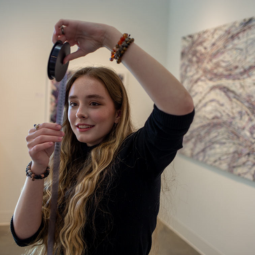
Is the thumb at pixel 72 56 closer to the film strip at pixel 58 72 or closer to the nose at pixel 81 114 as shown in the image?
the film strip at pixel 58 72

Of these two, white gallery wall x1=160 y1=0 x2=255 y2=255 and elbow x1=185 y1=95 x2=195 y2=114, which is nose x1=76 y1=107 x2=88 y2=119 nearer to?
elbow x1=185 y1=95 x2=195 y2=114

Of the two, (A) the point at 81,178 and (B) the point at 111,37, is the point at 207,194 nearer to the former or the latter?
(A) the point at 81,178

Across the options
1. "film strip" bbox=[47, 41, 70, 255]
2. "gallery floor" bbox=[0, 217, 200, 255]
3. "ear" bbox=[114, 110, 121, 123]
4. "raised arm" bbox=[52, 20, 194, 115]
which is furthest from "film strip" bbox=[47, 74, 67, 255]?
"gallery floor" bbox=[0, 217, 200, 255]

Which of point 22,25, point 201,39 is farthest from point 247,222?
point 22,25

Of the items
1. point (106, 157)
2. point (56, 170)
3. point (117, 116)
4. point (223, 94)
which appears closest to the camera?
point (56, 170)

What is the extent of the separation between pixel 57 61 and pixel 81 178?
19.2 inches

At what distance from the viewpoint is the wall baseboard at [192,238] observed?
8.34 ft

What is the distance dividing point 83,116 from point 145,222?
0.45 m

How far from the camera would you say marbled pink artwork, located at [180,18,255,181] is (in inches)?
82.0

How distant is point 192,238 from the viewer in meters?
2.81

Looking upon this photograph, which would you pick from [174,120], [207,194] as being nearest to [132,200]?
[174,120]

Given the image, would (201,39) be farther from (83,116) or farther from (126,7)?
(83,116)

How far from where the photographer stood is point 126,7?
3221 millimetres

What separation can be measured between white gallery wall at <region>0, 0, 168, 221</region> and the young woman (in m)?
2.02
